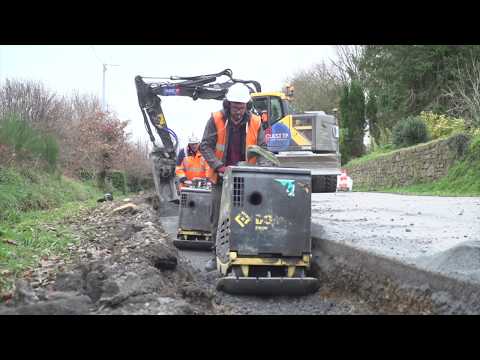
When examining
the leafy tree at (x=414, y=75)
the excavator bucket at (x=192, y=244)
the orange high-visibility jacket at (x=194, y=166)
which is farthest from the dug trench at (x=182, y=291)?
the leafy tree at (x=414, y=75)

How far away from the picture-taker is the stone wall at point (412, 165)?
58.5 ft

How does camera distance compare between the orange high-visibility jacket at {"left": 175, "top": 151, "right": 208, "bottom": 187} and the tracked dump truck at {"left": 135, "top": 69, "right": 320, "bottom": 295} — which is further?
the orange high-visibility jacket at {"left": 175, "top": 151, "right": 208, "bottom": 187}

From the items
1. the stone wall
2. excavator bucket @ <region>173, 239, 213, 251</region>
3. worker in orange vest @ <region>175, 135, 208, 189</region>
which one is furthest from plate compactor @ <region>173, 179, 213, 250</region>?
the stone wall

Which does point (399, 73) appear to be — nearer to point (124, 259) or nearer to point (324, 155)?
point (324, 155)

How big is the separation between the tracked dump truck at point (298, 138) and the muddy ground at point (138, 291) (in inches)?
315

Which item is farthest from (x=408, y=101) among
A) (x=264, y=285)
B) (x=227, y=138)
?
(x=264, y=285)

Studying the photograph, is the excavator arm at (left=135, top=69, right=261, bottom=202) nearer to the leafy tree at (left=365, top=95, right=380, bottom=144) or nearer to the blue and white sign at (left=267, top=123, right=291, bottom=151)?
the blue and white sign at (left=267, top=123, right=291, bottom=151)

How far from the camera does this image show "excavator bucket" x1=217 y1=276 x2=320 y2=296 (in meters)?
4.77

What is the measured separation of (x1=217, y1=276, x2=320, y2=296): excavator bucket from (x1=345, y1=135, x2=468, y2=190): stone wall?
14.0 m

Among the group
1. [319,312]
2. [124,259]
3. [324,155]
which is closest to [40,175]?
[324,155]

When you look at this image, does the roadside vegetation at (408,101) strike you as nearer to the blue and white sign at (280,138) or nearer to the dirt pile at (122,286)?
the blue and white sign at (280,138)

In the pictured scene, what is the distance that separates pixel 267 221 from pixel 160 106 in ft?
33.5

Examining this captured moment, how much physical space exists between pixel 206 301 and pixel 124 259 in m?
1.59

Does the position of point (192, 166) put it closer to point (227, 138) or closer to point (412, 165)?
point (227, 138)
